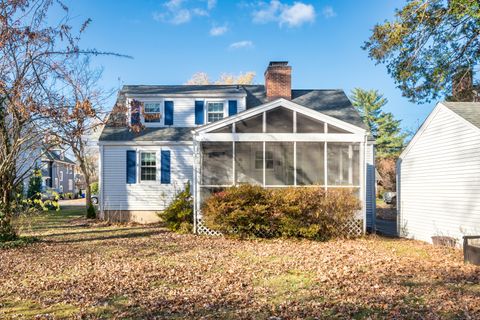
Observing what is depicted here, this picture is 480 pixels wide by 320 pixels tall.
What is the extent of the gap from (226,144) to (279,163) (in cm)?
210

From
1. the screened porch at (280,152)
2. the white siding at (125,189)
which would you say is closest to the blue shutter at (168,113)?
the white siding at (125,189)

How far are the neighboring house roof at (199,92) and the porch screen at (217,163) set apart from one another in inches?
132

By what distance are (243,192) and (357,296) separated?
648cm

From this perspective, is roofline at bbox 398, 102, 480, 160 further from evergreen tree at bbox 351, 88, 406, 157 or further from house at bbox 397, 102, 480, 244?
evergreen tree at bbox 351, 88, 406, 157

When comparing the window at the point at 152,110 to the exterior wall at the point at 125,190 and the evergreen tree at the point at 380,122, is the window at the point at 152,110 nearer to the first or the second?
the exterior wall at the point at 125,190

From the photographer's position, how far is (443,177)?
11.1 meters

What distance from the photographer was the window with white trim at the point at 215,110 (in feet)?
56.1

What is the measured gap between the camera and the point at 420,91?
17.1m

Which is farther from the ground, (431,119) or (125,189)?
(431,119)

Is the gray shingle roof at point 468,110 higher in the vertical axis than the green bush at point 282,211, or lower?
higher

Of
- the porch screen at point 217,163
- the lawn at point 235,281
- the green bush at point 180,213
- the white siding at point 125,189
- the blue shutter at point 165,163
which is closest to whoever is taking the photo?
the lawn at point 235,281

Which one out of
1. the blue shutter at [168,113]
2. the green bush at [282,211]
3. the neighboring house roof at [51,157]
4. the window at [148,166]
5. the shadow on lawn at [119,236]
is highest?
the blue shutter at [168,113]

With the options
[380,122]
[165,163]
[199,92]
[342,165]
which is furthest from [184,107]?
[380,122]

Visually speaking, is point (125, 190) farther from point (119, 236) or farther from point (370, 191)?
point (370, 191)
